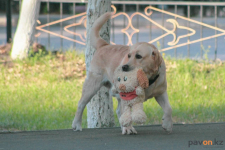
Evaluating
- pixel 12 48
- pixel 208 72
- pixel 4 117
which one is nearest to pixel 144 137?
pixel 4 117

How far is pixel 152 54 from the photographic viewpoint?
164 inches

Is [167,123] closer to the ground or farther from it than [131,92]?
closer to the ground

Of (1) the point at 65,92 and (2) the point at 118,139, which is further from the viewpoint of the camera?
(1) the point at 65,92

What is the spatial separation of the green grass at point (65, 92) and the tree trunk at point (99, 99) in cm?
66

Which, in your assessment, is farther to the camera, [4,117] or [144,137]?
[4,117]

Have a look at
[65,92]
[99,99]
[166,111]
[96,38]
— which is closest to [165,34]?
[65,92]

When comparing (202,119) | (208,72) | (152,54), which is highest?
(152,54)

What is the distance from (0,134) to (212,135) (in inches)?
102

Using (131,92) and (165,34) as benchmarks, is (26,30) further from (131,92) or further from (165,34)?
(131,92)

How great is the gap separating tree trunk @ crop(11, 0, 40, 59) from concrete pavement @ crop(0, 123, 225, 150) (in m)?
4.46

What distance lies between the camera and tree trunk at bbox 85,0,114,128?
546 cm

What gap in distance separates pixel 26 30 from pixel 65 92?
7.87 feet

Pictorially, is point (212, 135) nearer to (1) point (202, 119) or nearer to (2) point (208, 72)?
(1) point (202, 119)

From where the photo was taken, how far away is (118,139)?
4.28 m
